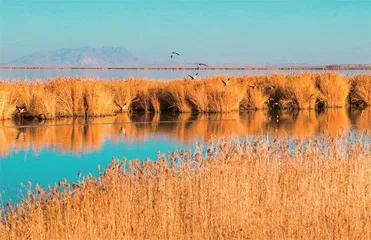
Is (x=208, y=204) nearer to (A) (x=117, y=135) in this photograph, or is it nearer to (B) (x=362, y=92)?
(A) (x=117, y=135)

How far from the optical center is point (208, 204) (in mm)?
9898

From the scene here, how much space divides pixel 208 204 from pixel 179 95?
20.7 m

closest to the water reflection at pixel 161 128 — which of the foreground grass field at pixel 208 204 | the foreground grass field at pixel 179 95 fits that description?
the foreground grass field at pixel 179 95

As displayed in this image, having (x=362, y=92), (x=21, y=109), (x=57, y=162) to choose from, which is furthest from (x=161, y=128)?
(x=362, y=92)

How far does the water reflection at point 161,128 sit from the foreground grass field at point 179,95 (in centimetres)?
115

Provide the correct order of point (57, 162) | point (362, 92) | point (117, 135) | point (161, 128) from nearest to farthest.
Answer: point (57, 162) < point (117, 135) < point (161, 128) < point (362, 92)

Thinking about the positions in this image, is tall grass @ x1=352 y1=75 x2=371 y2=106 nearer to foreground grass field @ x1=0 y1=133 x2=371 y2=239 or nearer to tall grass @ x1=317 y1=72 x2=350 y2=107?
tall grass @ x1=317 y1=72 x2=350 y2=107

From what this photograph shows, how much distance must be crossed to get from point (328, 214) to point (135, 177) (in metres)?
3.36

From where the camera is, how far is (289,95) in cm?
3375

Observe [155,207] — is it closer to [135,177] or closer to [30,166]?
[135,177]

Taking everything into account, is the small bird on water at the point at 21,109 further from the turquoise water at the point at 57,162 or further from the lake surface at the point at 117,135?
the turquoise water at the point at 57,162

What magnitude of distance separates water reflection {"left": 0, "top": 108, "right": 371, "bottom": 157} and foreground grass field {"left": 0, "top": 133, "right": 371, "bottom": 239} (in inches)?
238

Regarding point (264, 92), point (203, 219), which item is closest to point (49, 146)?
point (203, 219)

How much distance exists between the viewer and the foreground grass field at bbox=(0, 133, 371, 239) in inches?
350
